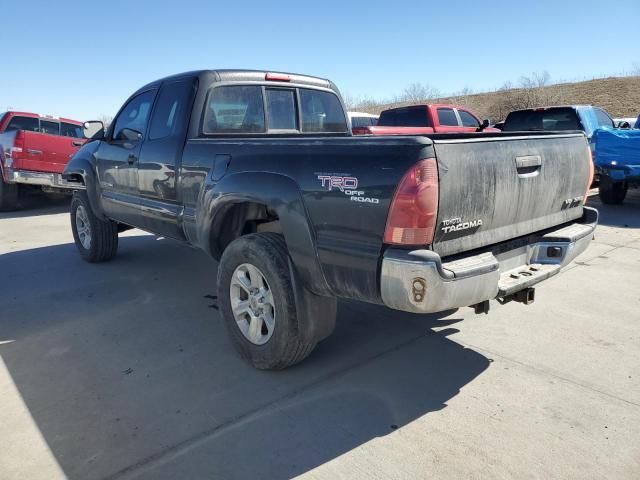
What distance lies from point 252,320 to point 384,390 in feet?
3.16

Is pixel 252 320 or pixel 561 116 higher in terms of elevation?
pixel 561 116

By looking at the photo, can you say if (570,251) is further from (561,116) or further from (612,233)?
(561,116)

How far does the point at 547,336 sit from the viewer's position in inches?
153

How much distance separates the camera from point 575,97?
4088cm

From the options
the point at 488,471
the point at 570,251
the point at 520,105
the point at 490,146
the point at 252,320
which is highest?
the point at 520,105

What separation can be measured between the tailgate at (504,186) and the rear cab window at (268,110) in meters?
2.13

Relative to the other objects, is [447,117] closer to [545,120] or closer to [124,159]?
[545,120]

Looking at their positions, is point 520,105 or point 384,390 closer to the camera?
point 384,390

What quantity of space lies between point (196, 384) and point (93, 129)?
3794mm

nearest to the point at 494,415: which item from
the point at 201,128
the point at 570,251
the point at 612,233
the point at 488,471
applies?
the point at 488,471

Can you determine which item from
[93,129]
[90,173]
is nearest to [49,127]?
[93,129]

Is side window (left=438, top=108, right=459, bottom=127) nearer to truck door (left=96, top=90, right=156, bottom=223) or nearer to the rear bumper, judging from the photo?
truck door (left=96, top=90, right=156, bottom=223)

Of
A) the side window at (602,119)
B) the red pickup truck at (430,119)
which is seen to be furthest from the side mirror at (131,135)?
the side window at (602,119)

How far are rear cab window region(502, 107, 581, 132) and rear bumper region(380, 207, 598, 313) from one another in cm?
793
